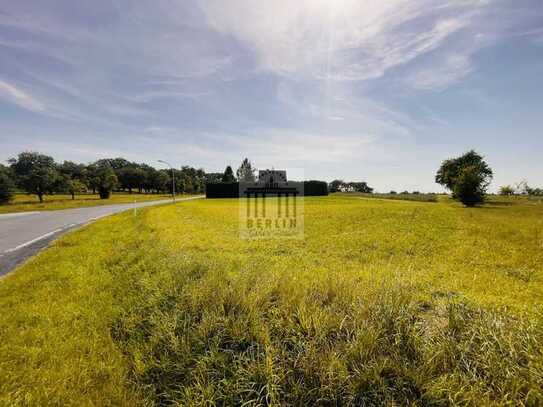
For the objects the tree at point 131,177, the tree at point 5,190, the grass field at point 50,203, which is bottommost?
the grass field at point 50,203

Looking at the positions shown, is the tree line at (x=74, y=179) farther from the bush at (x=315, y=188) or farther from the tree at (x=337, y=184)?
the tree at (x=337, y=184)

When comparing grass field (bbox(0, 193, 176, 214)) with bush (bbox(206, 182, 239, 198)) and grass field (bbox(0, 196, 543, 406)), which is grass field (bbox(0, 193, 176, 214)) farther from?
grass field (bbox(0, 196, 543, 406))

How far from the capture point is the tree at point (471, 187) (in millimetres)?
25531

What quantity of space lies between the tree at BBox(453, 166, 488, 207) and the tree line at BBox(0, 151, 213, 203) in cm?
5724

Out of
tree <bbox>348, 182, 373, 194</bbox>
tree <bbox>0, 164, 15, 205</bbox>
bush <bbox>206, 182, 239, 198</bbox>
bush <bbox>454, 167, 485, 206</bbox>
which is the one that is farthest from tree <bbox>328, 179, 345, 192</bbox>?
tree <bbox>0, 164, 15, 205</bbox>

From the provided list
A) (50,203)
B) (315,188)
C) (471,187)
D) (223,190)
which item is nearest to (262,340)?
(471,187)

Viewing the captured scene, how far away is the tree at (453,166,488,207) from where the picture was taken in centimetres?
2553

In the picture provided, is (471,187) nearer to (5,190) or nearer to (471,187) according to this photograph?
(471,187)

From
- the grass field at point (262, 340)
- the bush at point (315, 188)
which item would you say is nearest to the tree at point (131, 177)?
the bush at point (315, 188)

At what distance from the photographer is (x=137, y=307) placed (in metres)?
3.96

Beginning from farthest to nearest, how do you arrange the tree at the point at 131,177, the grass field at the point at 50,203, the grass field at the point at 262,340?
1. the tree at the point at 131,177
2. the grass field at the point at 50,203
3. the grass field at the point at 262,340

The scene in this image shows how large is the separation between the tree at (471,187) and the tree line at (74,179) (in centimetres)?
5724

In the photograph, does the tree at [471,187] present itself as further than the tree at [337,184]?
No

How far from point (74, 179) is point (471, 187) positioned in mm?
87668
